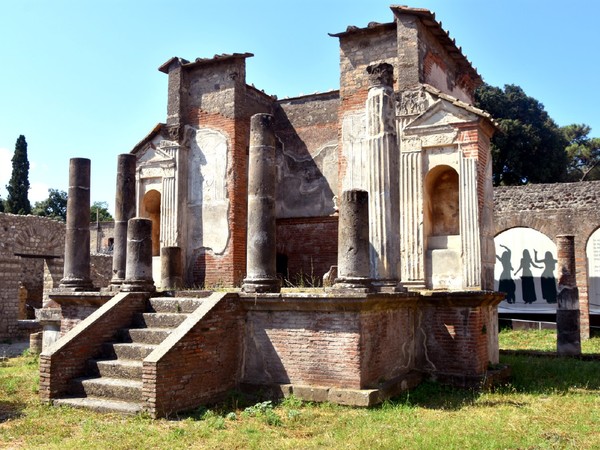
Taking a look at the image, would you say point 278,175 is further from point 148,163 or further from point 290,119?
point 148,163

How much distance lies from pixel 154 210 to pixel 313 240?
4.38 metres

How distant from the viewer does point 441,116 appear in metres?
11.9

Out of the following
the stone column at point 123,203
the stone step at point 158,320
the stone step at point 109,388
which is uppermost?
the stone column at point 123,203

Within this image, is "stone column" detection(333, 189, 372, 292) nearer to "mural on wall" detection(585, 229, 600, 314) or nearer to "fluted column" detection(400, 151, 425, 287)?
"fluted column" detection(400, 151, 425, 287)

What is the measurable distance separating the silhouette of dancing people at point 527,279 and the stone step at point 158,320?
55.4 ft

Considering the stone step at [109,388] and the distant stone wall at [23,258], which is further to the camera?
the distant stone wall at [23,258]

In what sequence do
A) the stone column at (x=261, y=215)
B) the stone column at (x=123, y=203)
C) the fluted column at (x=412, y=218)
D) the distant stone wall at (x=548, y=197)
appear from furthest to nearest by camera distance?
the distant stone wall at (x=548, y=197) < the stone column at (x=123, y=203) < the fluted column at (x=412, y=218) < the stone column at (x=261, y=215)

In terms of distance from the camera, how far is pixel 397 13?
12.5 meters

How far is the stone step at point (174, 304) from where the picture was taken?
9.49 metres

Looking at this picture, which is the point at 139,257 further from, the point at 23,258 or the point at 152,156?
the point at 23,258

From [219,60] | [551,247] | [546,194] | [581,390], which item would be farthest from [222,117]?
[551,247]

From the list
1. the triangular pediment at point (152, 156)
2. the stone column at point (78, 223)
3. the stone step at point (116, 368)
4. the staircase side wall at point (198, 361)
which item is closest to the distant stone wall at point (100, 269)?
the triangular pediment at point (152, 156)

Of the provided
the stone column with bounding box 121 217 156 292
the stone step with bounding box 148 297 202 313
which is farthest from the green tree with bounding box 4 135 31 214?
the stone step with bounding box 148 297 202 313

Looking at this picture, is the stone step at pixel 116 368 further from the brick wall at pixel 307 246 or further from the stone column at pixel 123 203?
the brick wall at pixel 307 246
